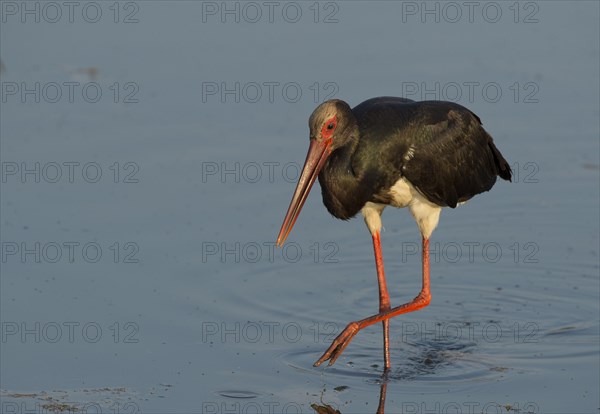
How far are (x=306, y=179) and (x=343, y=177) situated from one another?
0.90 ft

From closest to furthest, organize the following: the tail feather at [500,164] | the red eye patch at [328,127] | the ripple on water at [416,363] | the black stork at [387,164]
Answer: the red eye patch at [328,127]
the black stork at [387,164]
the ripple on water at [416,363]
the tail feather at [500,164]

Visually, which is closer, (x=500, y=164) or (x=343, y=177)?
(x=343, y=177)

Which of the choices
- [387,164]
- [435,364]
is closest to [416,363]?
[435,364]

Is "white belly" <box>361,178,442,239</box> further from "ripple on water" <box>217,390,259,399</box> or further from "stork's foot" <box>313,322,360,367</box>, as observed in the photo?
"ripple on water" <box>217,390,259,399</box>

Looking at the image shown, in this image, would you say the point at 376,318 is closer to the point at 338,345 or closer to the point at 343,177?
the point at 338,345

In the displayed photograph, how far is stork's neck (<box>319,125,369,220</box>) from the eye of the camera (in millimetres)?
9820

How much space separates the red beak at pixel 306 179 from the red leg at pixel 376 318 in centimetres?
79

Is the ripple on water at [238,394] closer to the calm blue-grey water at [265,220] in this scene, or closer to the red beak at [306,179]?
the calm blue-grey water at [265,220]

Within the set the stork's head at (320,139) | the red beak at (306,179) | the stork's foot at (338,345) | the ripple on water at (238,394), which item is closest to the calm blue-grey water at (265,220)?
the ripple on water at (238,394)

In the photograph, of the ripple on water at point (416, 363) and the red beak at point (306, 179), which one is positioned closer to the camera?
the red beak at point (306, 179)

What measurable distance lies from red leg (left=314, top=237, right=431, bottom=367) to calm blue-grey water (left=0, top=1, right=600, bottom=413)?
22 centimetres

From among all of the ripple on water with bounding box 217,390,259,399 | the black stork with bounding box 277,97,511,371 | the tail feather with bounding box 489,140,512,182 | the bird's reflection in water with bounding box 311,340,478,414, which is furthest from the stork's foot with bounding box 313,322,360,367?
the tail feather with bounding box 489,140,512,182

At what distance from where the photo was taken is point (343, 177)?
982cm

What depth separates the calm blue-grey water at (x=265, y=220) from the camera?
984 cm
